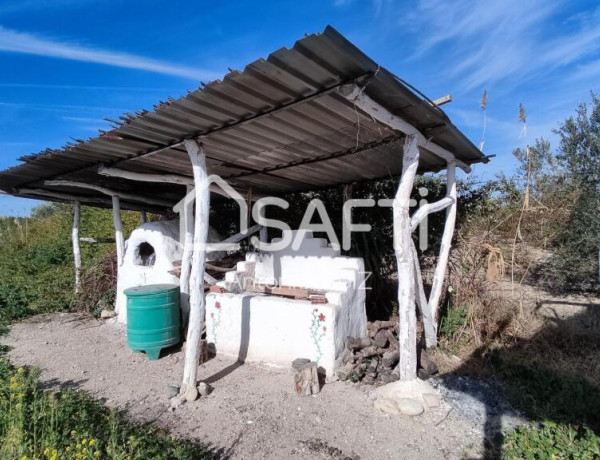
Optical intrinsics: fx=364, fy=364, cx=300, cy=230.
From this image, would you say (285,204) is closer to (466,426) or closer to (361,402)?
(361,402)

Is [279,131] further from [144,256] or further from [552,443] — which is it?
[144,256]

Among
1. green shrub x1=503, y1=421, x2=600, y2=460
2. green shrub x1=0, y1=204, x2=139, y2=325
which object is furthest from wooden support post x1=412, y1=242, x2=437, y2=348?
green shrub x1=0, y1=204, x2=139, y2=325

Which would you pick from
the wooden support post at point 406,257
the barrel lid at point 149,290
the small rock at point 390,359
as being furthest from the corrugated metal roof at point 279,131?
the small rock at point 390,359

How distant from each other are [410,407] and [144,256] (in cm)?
630

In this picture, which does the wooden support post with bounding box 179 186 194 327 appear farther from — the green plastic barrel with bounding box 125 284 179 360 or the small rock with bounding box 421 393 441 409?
the small rock with bounding box 421 393 441 409

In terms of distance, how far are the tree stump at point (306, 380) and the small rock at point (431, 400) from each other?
1163 mm

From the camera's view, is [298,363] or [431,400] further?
[298,363]

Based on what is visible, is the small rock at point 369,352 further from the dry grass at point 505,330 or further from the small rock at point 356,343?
the dry grass at point 505,330

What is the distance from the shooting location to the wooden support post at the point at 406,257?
3916 mm

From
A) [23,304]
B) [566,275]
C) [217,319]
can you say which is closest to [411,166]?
[217,319]

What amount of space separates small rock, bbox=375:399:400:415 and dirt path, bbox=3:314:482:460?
0.07m

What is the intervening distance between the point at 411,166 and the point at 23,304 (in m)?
8.78

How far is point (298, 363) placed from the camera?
4.31 meters

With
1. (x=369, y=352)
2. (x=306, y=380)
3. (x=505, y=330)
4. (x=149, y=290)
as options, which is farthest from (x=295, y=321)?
(x=505, y=330)
